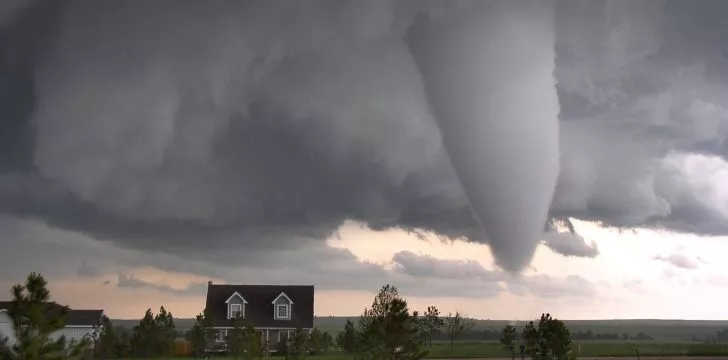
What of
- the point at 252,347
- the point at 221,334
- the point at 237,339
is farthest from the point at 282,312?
the point at 252,347

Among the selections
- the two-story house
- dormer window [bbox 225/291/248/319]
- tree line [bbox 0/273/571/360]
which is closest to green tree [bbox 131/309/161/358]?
tree line [bbox 0/273/571/360]

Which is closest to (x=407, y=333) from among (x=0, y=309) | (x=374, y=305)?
(x=374, y=305)

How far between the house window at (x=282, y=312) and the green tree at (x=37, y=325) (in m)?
67.9

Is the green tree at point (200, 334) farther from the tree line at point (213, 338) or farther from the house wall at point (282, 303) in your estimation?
the house wall at point (282, 303)

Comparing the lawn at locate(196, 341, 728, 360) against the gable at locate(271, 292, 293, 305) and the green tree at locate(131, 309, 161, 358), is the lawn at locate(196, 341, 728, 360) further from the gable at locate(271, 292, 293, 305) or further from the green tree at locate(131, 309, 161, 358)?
the green tree at locate(131, 309, 161, 358)

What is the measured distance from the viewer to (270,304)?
307 ft

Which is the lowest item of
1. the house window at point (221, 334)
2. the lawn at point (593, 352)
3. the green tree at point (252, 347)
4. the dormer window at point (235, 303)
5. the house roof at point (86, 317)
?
the lawn at point (593, 352)

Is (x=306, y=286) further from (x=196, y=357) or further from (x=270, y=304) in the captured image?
(x=196, y=357)

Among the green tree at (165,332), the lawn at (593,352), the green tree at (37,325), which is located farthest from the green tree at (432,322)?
the green tree at (37,325)

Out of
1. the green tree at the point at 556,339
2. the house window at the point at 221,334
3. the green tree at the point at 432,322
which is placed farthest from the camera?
the green tree at the point at 432,322

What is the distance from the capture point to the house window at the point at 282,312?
92188 millimetres

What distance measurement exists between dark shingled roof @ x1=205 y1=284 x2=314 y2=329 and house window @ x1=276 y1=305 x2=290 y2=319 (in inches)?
27.0

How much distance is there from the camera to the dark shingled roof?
91.2 metres

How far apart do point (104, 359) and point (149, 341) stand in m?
4.78
